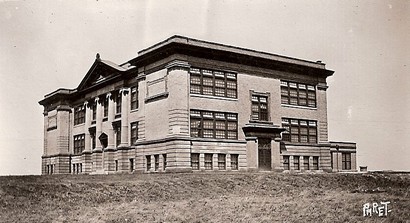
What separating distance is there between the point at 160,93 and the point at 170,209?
1707 cm

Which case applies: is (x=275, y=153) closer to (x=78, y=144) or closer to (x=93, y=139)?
(x=93, y=139)

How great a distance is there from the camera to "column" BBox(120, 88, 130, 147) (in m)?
34.9

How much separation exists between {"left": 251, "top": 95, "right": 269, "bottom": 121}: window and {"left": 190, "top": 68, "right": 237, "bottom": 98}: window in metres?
1.79

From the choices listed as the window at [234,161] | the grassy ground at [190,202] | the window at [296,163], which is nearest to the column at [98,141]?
the window at [234,161]

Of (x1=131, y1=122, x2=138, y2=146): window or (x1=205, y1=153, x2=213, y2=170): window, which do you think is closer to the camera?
(x1=205, y1=153, x2=213, y2=170): window

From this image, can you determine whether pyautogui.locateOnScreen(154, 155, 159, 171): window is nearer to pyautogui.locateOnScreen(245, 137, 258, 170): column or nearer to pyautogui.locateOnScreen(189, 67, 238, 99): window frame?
pyautogui.locateOnScreen(189, 67, 238, 99): window frame

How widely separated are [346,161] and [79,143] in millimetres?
23203

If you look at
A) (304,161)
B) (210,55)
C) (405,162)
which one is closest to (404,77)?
(405,162)

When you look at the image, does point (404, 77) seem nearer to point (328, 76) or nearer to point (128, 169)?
point (328, 76)

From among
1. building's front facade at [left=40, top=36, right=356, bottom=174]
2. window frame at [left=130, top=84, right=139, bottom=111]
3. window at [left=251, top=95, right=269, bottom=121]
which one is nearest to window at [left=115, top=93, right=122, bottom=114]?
building's front facade at [left=40, top=36, right=356, bottom=174]

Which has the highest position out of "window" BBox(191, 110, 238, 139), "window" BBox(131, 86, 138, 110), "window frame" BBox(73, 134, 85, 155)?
"window" BBox(131, 86, 138, 110)

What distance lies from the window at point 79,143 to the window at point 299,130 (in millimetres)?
18738

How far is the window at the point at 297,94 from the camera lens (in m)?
33.8
